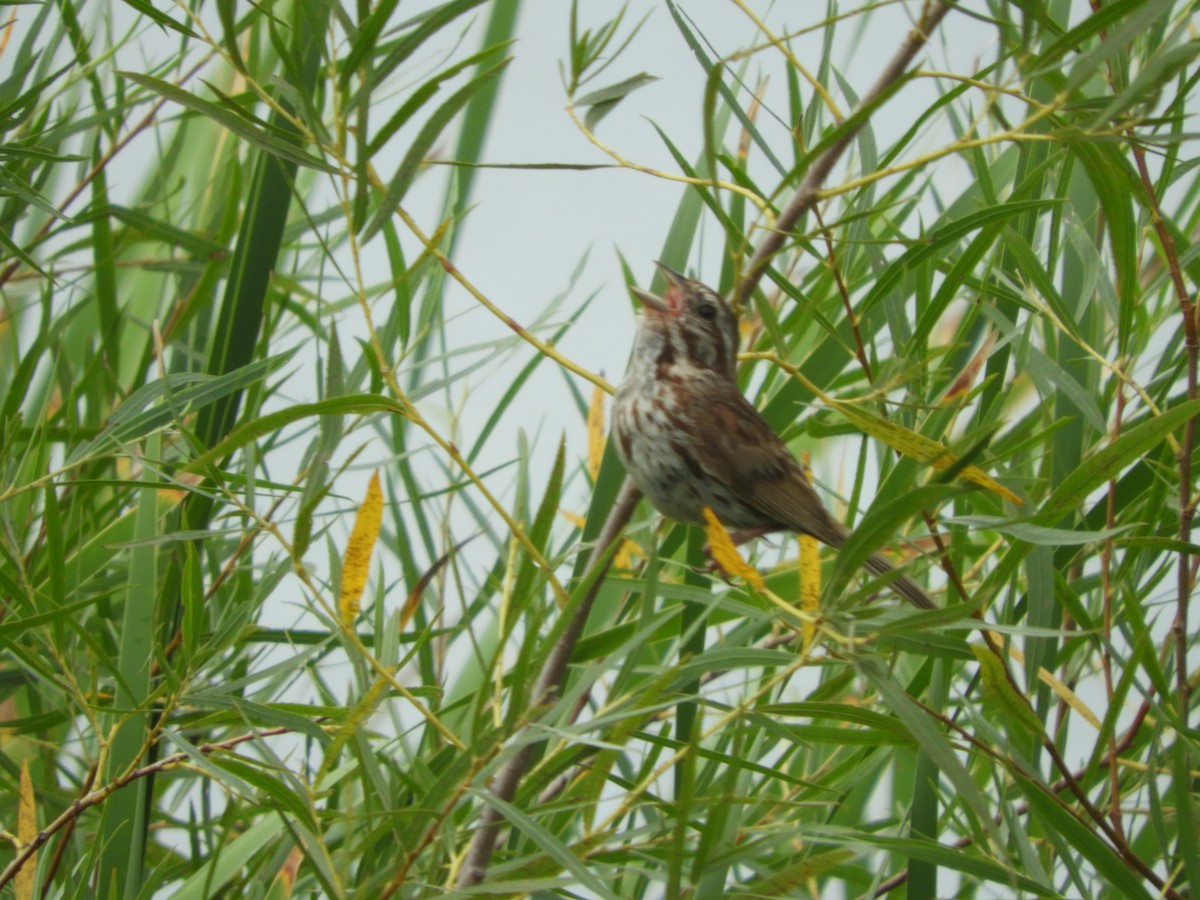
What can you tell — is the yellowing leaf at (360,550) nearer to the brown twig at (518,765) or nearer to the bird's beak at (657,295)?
the brown twig at (518,765)

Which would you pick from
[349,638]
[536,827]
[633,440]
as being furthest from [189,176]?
[536,827]

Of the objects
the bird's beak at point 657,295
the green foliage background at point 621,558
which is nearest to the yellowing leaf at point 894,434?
the green foliage background at point 621,558

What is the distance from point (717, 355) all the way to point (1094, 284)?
125 centimetres

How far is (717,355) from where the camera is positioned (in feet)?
9.73

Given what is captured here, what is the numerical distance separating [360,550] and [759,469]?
1.39 metres

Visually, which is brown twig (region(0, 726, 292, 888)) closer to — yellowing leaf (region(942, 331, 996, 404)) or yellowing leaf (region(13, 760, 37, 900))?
yellowing leaf (region(13, 760, 37, 900))

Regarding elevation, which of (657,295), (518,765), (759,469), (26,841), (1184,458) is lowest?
(26,841)

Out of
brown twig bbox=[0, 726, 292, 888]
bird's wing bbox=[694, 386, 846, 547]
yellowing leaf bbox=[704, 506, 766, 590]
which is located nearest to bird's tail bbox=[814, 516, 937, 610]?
bird's wing bbox=[694, 386, 846, 547]

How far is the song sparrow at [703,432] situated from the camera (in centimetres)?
232

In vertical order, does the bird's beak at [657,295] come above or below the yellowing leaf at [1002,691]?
above

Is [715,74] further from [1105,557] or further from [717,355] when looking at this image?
[717,355]

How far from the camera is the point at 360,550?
125 cm

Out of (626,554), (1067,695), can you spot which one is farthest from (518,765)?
(626,554)

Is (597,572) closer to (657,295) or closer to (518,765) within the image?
(518,765)
